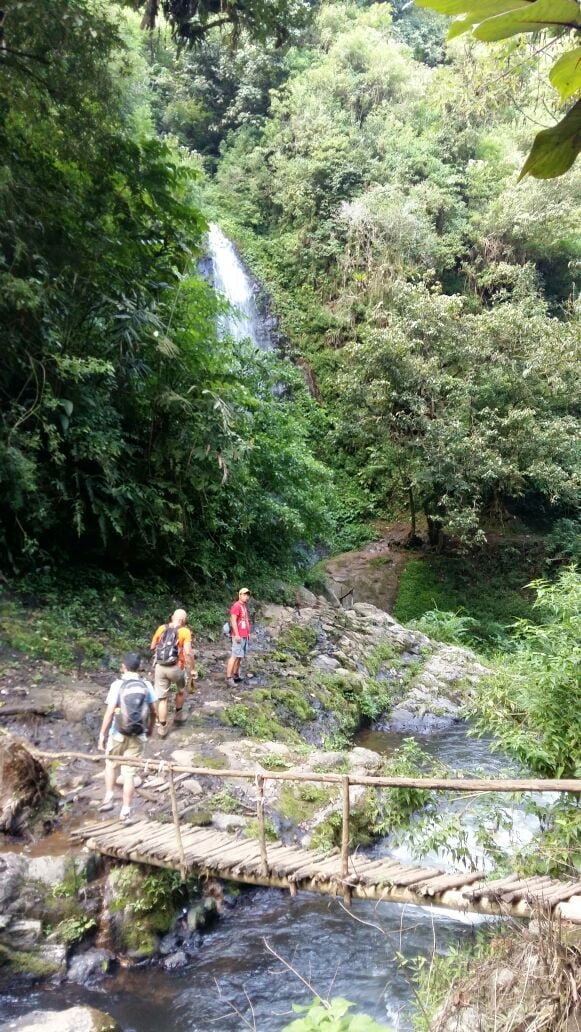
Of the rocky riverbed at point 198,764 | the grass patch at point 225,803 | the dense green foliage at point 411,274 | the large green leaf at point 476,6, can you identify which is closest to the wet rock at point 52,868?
the rocky riverbed at point 198,764

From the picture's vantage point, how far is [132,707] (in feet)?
17.4

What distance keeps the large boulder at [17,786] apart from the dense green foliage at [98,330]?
3.47 meters

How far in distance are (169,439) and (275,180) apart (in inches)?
725

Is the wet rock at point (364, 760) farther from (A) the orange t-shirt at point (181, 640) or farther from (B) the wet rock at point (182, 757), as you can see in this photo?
(A) the orange t-shirt at point (181, 640)

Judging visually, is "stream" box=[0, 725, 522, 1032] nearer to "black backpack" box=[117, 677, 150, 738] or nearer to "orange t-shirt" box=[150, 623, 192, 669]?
"black backpack" box=[117, 677, 150, 738]

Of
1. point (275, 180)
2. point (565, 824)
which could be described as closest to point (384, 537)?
point (275, 180)

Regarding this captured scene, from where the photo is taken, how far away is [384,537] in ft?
65.2

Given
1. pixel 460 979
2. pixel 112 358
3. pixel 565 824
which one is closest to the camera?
pixel 460 979

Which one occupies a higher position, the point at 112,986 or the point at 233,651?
the point at 233,651

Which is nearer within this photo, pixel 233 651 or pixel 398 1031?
pixel 398 1031

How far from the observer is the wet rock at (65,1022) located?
3613 millimetres

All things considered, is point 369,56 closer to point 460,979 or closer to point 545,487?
point 545,487

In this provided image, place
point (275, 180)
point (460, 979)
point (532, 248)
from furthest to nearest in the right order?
point (275, 180) < point (532, 248) < point (460, 979)

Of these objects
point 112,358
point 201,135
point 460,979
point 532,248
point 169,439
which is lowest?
point 460,979
